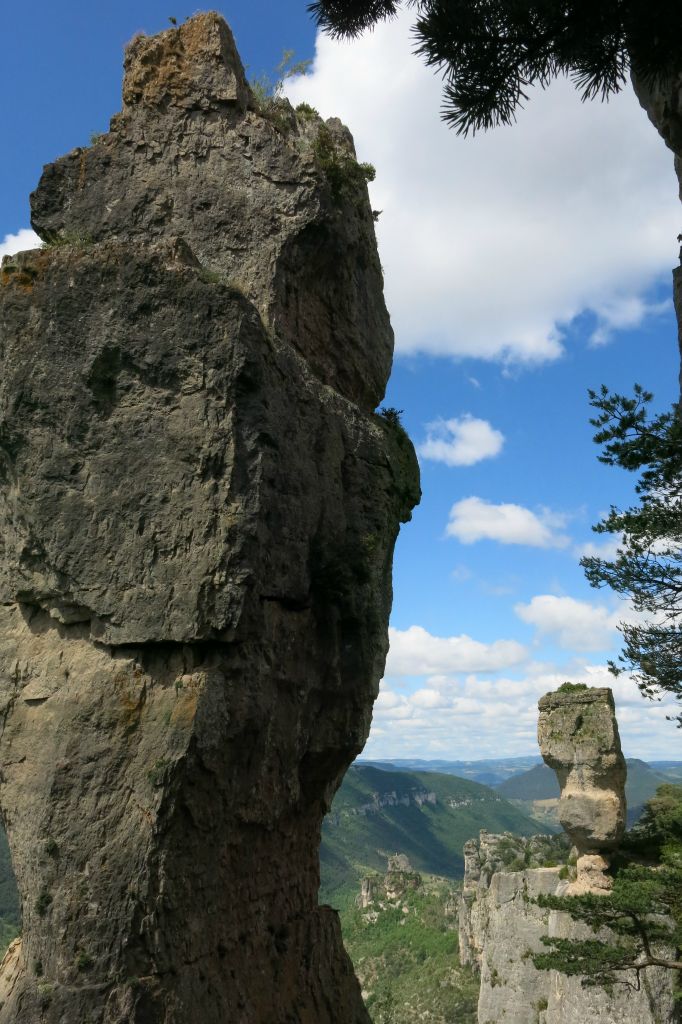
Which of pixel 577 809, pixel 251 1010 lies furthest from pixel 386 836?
pixel 251 1010

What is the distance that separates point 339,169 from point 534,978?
2731 cm

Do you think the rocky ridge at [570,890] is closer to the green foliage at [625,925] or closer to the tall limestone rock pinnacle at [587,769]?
the tall limestone rock pinnacle at [587,769]

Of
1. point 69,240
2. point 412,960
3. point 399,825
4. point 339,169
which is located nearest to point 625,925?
point 339,169

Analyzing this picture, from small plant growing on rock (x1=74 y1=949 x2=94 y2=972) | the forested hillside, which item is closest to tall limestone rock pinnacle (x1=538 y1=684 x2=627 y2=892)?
small plant growing on rock (x1=74 y1=949 x2=94 y2=972)

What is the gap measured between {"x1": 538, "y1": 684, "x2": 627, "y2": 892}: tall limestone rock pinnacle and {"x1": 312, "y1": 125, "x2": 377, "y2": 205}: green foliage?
17305mm

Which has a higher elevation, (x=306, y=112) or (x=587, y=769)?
(x=306, y=112)

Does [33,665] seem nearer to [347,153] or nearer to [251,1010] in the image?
[251,1010]

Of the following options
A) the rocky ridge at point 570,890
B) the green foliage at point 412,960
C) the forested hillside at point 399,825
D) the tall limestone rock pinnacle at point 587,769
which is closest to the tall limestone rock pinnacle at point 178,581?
the rocky ridge at point 570,890

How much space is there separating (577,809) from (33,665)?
18.4 m

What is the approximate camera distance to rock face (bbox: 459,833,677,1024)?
63.6ft

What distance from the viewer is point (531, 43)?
29.7 feet

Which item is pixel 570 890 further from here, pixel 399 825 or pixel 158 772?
pixel 399 825

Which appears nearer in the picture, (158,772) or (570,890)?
(158,772)

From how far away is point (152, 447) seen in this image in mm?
7719
